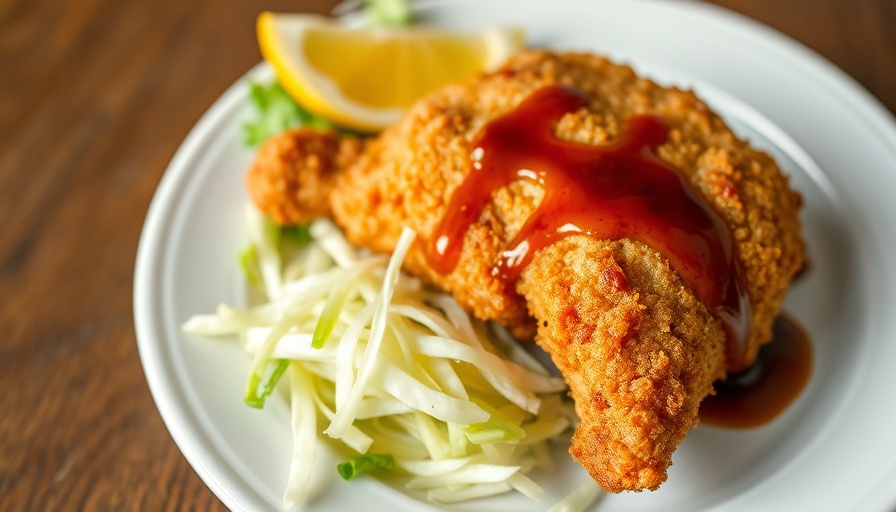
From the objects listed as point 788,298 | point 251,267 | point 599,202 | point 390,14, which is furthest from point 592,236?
point 390,14

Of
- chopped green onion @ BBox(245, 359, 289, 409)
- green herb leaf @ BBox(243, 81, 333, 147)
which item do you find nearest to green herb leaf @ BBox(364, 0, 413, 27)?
green herb leaf @ BBox(243, 81, 333, 147)

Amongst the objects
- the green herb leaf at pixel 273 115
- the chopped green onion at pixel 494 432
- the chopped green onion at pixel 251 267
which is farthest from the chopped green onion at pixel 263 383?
the green herb leaf at pixel 273 115

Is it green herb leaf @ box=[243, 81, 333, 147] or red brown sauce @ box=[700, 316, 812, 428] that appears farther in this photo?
green herb leaf @ box=[243, 81, 333, 147]

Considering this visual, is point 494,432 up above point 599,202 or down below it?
below

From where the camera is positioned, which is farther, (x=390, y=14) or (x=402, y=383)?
(x=390, y=14)

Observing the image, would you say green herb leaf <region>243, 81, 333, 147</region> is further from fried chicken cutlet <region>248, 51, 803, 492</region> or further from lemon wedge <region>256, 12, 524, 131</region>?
fried chicken cutlet <region>248, 51, 803, 492</region>

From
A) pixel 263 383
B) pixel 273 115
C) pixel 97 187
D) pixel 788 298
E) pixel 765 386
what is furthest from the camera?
pixel 97 187

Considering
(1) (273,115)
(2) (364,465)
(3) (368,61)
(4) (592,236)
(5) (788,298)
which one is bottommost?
(2) (364,465)

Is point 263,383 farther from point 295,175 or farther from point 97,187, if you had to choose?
point 97,187
